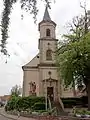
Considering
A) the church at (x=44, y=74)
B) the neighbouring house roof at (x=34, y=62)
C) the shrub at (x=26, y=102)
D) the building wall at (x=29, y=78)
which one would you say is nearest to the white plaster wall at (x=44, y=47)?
the church at (x=44, y=74)

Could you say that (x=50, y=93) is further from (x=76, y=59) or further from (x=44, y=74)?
(x=76, y=59)

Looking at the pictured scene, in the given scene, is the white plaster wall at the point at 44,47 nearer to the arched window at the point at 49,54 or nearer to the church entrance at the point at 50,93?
the arched window at the point at 49,54

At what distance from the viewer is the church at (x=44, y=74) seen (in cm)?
5250

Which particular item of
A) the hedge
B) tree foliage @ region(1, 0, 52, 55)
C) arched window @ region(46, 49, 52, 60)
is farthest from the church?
tree foliage @ region(1, 0, 52, 55)

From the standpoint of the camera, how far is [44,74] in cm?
5297

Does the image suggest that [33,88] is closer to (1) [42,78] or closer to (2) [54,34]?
(1) [42,78]

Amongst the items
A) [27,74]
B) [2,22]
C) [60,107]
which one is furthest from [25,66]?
[2,22]

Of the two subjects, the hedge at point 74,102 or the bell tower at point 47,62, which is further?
the bell tower at point 47,62

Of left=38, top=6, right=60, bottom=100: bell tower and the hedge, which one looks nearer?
the hedge

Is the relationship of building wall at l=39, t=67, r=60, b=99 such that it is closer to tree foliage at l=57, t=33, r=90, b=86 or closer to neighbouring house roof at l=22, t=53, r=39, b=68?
neighbouring house roof at l=22, t=53, r=39, b=68

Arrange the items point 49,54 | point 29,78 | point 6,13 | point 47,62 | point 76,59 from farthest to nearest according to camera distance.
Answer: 1. point 49,54
2. point 29,78
3. point 47,62
4. point 76,59
5. point 6,13

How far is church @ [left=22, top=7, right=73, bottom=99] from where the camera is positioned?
5250cm

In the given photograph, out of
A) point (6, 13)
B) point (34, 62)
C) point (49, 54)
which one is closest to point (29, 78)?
point (34, 62)

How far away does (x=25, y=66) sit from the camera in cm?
5478
